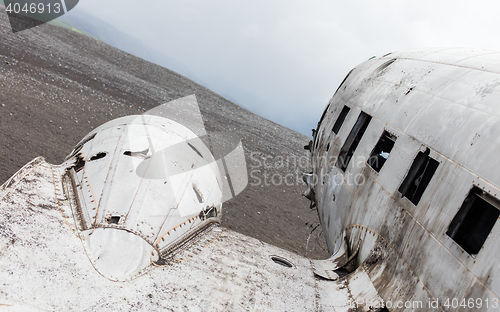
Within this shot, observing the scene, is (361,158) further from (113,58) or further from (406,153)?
(113,58)

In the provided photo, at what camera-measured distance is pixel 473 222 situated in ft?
12.2

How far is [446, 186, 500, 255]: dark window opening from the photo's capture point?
3.64 m

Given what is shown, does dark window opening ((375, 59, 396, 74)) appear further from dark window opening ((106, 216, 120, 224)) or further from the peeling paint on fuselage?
dark window opening ((106, 216, 120, 224))

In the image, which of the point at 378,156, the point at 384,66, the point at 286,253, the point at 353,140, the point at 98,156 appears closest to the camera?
the point at 286,253

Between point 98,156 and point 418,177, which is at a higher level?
point 418,177

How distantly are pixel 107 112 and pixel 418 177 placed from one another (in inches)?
717

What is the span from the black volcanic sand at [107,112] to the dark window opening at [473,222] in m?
4.14

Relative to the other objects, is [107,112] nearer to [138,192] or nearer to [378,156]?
[138,192]

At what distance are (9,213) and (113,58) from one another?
31430 millimetres

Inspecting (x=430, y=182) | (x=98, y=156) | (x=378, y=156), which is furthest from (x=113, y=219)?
(x=378, y=156)

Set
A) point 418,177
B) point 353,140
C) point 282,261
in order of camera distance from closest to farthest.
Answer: point 418,177, point 282,261, point 353,140

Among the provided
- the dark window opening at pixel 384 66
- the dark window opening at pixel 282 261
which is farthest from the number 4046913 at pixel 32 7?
the dark window opening at pixel 282 261

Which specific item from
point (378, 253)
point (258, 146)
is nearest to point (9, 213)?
point (378, 253)

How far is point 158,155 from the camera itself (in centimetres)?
626
